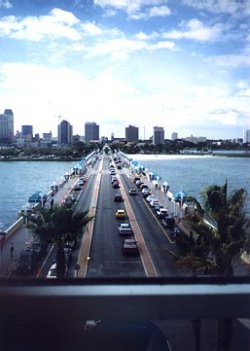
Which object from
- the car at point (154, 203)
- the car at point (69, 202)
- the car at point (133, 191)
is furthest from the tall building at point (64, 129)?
the car at point (133, 191)

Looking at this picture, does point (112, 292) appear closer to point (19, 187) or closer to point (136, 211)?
point (136, 211)

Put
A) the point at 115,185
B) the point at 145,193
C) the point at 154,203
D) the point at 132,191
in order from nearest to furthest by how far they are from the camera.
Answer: the point at 154,203, the point at 145,193, the point at 132,191, the point at 115,185

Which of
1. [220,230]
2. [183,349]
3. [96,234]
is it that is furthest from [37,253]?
[183,349]

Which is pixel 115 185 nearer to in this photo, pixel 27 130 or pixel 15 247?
pixel 15 247

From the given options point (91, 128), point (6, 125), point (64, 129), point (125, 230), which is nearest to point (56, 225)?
point (6, 125)

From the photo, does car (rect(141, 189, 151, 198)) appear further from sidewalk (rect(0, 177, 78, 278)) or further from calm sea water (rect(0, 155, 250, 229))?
sidewalk (rect(0, 177, 78, 278))

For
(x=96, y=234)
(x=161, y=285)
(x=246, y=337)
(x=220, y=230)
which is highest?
(x=161, y=285)

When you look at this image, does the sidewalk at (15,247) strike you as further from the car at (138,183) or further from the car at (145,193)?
the car at (138,183)
